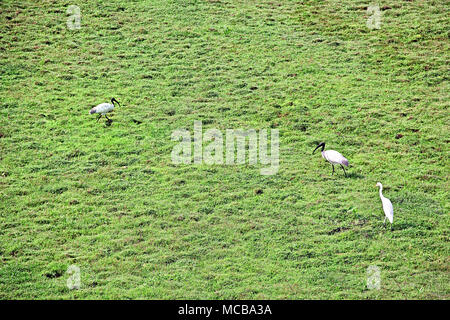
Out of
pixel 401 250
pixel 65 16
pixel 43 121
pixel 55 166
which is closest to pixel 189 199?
pixel 55 166

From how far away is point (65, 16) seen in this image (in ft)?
95.4

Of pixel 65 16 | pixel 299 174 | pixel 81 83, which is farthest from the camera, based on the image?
pixel 65 16

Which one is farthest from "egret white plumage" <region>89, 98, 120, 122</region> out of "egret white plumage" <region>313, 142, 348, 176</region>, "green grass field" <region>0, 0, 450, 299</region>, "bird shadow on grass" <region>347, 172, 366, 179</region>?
"bird shadow on grass" <region>347, 172, 366, 179</region>

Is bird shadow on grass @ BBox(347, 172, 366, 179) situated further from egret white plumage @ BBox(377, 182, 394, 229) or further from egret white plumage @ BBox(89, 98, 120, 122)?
egret white plumage @ BBox(89, 98, 120, 122)

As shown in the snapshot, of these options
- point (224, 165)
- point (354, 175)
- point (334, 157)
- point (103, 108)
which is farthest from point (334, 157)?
point (103, 108)

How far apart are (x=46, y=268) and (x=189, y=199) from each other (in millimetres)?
5049

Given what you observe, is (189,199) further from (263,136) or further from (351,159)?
(351,159)

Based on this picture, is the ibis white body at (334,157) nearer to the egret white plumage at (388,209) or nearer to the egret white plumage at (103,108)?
the egret white plumage at (388,209)

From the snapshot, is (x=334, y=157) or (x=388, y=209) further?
(x=334, y=157)

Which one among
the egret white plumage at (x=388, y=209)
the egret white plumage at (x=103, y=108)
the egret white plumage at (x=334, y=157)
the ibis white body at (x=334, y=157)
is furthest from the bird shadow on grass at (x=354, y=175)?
the egret white plumage at (x=103, y=108)

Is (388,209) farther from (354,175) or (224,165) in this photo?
(224,165)

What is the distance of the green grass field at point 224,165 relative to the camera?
46.0 ft

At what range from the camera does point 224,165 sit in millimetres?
18609

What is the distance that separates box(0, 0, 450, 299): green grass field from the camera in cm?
1402
